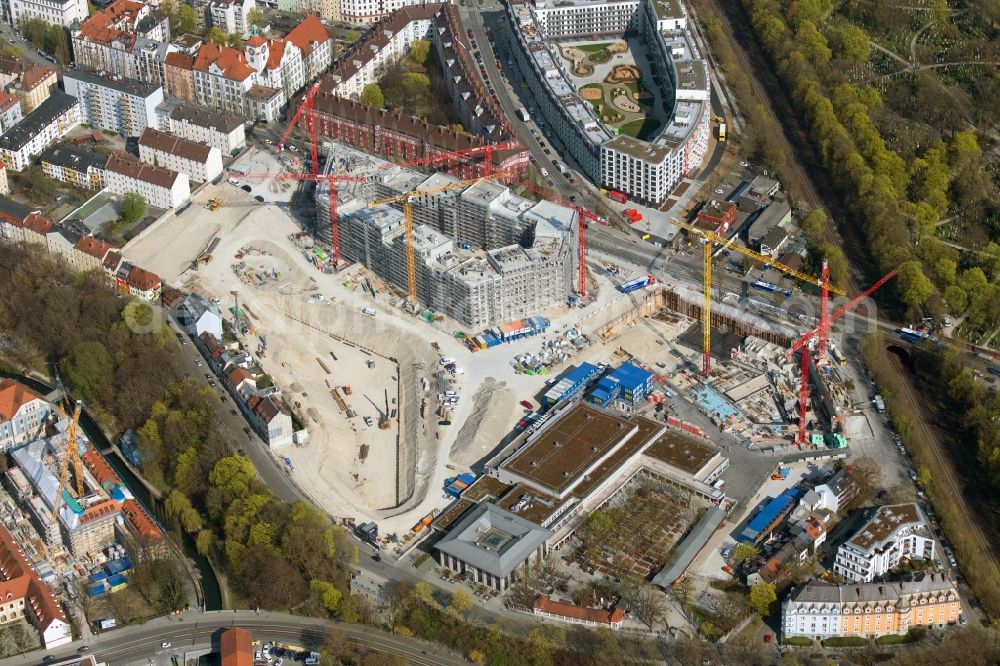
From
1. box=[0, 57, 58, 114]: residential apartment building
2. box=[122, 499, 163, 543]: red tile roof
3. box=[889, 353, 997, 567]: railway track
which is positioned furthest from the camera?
A: box=[0, 57, 58, 114]: residential apartment building

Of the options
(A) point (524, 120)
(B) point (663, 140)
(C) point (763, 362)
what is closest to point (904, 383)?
(C) point (763, 362)

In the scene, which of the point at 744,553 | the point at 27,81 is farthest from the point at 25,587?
the point at 27,81

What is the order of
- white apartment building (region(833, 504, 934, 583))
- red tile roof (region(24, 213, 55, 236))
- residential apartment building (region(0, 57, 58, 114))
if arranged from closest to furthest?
white apartment building (region(833, 504, 934, 583)), red tile roof (region(24, 213, 55, 236)), residential apartment building (region(0, 57, 58, 114))

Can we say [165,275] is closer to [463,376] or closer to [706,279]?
[463,376]

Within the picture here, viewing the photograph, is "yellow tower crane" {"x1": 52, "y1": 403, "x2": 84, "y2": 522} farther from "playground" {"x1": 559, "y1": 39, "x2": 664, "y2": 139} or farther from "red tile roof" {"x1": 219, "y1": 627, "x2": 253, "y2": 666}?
"playground" {"x1": 559, "y1": 39, "x2": 664, "y2": 139}

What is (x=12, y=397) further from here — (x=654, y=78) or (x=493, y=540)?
(x=654, y=78)

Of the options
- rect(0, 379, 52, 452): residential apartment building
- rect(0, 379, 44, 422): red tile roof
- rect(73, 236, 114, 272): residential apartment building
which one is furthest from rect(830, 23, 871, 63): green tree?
rect(0, 379, 44, 422): red tile roof
